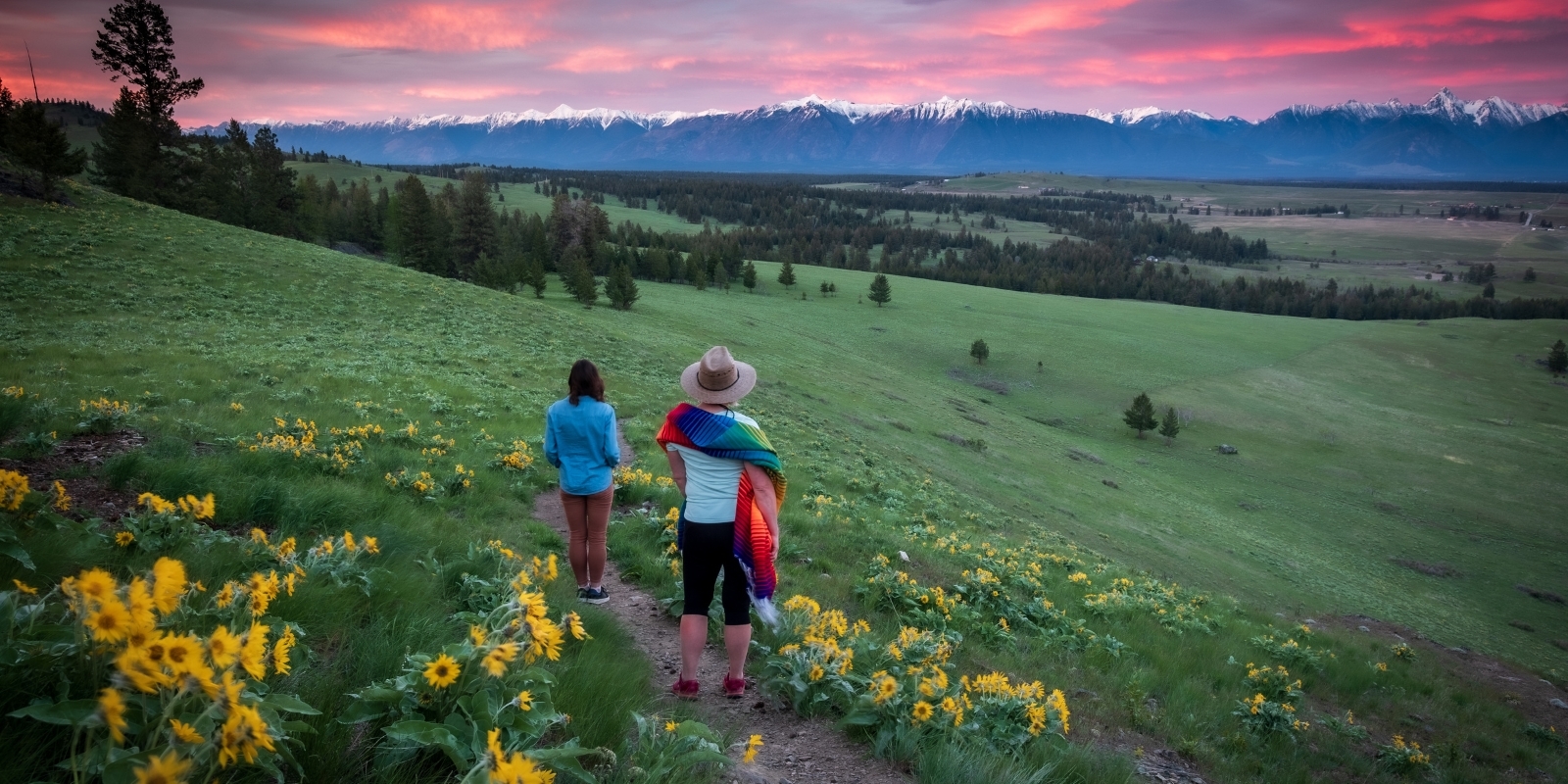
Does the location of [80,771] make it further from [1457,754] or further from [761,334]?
[761,334]

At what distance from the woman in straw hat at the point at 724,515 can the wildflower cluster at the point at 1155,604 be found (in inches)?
299

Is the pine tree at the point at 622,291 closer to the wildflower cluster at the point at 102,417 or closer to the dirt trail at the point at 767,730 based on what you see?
the wildflower cluster at the point at 102,417

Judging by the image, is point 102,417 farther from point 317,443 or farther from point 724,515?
point 724,515

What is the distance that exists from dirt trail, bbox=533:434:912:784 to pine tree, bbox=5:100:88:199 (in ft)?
134

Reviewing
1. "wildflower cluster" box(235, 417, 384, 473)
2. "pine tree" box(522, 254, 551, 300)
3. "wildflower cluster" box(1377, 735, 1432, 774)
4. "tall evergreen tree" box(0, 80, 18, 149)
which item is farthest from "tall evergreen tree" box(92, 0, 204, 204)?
"wildflower cluster" box(1377, 735, 1432, 774)

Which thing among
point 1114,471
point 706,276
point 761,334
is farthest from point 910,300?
point 1114,471

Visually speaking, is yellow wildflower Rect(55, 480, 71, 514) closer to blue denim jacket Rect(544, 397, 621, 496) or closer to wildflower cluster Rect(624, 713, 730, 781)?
blue denim jacket Rect(544, 397, 621, 496)

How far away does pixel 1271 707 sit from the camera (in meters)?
8.01

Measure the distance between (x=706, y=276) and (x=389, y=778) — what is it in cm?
8268

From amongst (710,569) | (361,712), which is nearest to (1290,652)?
(710,569)

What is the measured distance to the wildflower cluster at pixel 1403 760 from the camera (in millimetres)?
8195

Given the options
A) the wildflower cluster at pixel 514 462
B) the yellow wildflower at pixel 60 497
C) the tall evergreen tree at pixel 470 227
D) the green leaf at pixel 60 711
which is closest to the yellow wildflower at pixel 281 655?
the green leaf at pixel 60 711

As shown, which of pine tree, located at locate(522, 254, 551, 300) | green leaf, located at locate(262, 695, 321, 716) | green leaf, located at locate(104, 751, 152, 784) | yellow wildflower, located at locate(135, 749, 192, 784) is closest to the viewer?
yellow wildflower, located at locate(135, 749, 192, 784)

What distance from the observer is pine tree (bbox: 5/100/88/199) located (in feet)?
99.0
